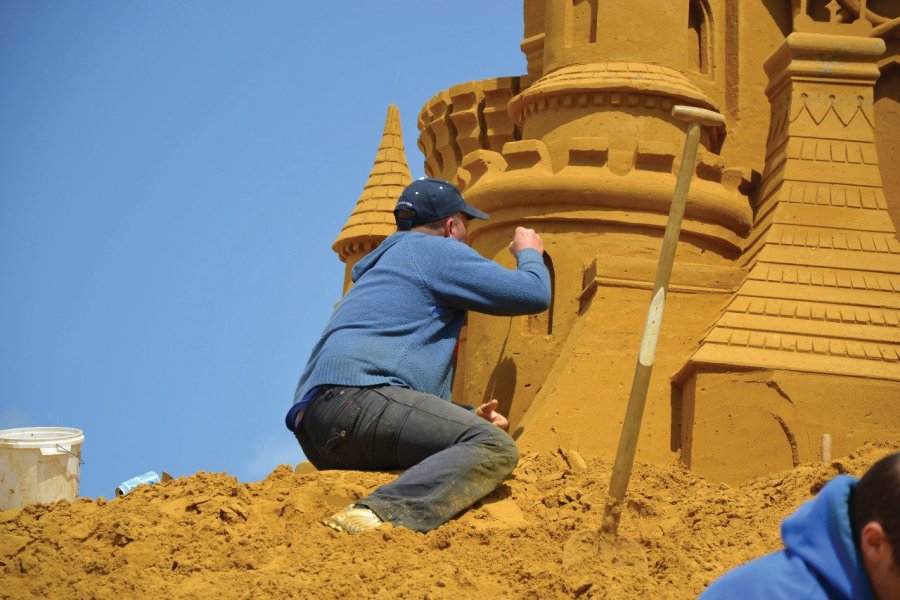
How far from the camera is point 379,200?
484 inches

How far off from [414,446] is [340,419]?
0.98ft

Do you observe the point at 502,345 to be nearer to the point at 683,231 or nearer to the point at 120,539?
the point at 683,231

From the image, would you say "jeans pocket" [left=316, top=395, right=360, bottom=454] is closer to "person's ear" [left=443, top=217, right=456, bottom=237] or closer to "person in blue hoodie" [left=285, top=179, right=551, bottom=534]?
"person in blue hoodie" [left=285, top=179, right=551, bottom=534]

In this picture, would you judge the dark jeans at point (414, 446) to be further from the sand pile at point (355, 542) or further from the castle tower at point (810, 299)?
the castle tower at point (810, 299)

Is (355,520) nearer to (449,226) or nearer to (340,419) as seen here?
(340,419)

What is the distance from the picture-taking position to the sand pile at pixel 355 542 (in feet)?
14.3

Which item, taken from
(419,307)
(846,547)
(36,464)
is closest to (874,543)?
(846,547)

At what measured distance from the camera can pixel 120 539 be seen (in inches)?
184

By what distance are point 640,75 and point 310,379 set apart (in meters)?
3.57

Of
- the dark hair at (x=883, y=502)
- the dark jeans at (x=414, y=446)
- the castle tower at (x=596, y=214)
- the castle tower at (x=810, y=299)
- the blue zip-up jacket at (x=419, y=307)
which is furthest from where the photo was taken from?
the castle tower at (x=596, y=214)

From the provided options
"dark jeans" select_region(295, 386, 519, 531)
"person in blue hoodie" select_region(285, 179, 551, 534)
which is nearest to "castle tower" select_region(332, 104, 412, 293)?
"person in blue hoodie" select_region(285, 179, 551, 534)

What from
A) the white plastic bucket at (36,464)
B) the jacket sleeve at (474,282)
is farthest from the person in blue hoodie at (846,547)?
the white plastic bucket at (36,464)

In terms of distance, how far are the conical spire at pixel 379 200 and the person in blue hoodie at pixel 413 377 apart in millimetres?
6431

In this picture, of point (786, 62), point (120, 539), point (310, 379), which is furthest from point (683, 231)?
point (120, 539)
